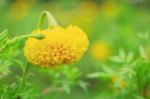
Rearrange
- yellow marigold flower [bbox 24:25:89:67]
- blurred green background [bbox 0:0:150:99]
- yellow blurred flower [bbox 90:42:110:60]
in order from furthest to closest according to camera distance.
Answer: yellow blurred flower [bbox 90:42:110:60] < blurred green background [bbox 0:0:150:99] < yellow marigold flower [bbox 24:25:89:67]

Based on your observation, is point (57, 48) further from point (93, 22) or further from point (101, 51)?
point (93, 22)

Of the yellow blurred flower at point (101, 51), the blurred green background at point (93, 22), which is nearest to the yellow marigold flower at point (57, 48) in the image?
the blurred green background at point (93, 22)

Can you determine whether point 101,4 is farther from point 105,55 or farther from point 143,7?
point 105,55

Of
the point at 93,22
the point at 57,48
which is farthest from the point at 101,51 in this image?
the point at 57,48

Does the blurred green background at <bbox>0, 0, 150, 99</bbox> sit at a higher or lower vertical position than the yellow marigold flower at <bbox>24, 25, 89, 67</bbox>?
higher

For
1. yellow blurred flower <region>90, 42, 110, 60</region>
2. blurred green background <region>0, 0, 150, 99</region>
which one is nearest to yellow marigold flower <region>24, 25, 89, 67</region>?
blurred green background <region>0, 0, 150, 99</region>

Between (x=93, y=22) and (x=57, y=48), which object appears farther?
(x=93, y=22)

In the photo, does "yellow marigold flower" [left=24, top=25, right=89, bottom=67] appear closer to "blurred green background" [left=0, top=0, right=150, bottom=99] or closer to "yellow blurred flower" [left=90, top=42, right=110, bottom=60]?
"blurred green background" [left=0, top=0, right=150, bottom=99]
